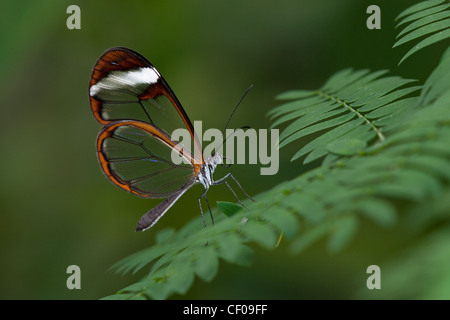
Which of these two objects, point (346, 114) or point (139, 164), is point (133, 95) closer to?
point (139, 164)

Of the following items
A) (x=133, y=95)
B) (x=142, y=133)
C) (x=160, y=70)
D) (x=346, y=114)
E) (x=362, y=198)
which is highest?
(x=160, y=70)

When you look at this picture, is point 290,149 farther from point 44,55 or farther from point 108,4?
point 44,55

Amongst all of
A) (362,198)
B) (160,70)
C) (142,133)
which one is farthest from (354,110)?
(160,70)

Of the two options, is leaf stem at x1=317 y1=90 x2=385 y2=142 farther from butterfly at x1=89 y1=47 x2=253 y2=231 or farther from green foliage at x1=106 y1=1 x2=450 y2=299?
butterfly at x1=89 y1=47 x2=253 y2=231

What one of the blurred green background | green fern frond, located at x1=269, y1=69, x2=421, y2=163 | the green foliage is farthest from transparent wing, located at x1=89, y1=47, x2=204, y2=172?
the blurred green background

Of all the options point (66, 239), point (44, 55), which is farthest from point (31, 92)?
point (66, 239)

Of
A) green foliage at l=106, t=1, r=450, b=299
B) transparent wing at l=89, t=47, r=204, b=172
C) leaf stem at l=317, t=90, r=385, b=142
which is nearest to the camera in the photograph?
green foliage at l=106, t=1, r=450, b=299

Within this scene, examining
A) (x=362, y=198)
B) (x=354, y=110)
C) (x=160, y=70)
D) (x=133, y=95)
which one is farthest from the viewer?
(x=160, y=70)
